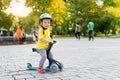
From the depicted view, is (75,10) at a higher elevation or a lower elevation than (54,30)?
higher

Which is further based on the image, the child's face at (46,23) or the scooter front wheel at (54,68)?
the child's face at (46,23)

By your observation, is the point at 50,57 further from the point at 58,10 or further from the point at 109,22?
the point at 58,10

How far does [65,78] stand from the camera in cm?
646

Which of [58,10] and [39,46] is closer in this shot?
[39,46]

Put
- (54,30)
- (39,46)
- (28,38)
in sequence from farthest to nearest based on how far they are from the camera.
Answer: (54,30)
(28,38)
(39,46)

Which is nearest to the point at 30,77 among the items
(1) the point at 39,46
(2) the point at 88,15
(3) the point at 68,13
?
(1) the point at 39,46

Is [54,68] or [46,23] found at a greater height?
[46,23]

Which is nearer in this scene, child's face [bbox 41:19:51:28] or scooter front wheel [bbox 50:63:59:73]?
scooter front wheel [bbox 50:63:59:73]

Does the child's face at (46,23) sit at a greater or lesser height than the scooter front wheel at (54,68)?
greater

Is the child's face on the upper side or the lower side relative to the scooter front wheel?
upper

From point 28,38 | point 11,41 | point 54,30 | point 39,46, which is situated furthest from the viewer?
point 54,30

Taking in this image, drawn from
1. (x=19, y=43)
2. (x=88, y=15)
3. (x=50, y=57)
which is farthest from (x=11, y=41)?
(x=88, y=15)

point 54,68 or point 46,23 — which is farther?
point 46,23

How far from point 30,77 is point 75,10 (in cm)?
4266
